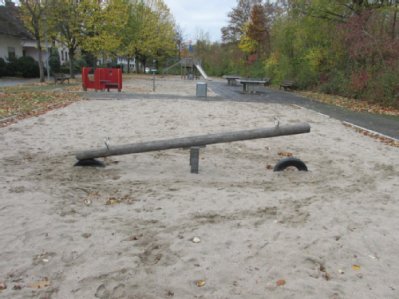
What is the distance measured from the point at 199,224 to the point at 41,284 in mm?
1712

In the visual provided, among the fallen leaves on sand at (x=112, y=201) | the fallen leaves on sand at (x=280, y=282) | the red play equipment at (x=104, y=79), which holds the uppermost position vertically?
the red play equipment at (x=104, y=79)

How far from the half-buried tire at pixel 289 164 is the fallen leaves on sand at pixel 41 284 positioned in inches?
162

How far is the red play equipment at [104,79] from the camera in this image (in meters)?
19.9

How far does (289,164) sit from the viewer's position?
627 centimetres

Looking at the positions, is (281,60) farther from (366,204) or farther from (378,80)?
(366,204)

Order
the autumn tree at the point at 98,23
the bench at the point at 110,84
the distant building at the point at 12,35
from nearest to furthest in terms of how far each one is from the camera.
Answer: the bench at the point at 110,84
the autumn tree at the point at 98,23
the distant building at the point at 12,35

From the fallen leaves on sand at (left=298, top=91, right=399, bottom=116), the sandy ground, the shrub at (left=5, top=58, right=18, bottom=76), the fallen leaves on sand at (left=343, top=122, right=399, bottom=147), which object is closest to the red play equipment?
the fallen leaves on sand at (left=298, top=91, right=399, bottom=116)

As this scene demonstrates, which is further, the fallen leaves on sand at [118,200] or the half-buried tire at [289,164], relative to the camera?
the half-buried tire at [289,164]

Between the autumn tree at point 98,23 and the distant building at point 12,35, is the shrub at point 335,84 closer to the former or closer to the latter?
the autumn tree at point 98,23

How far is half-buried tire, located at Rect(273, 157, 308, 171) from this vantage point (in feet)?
20.5

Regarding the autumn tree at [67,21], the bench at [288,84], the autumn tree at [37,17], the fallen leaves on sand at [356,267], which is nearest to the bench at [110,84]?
the autumn tree at [37,17]

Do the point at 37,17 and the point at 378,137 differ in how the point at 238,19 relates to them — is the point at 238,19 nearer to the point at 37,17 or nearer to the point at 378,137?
the point at 37,17

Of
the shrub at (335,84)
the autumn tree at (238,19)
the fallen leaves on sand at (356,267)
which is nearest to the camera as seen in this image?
the fallen leaves on sand at (356,267)

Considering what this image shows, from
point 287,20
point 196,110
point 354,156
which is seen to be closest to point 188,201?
point 354,156
